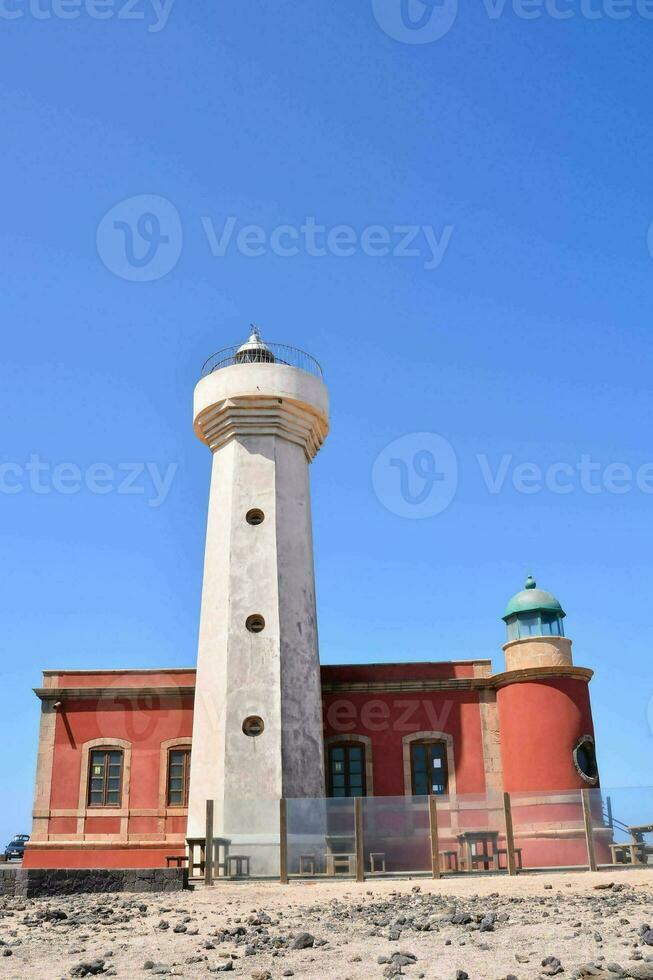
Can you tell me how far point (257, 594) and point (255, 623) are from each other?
71 cm

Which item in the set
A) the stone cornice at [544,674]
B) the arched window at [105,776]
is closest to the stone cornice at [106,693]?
the arched window at [105,776]

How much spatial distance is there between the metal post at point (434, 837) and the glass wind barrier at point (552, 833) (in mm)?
1588

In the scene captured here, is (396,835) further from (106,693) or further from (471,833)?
(106,693)

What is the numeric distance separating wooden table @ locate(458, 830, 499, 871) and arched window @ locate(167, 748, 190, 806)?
910 cm

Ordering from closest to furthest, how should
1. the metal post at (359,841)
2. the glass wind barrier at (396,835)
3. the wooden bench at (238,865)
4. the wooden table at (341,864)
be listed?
1. the metal post at (359,841)
2. the glass wind barrier at (396,835)
3. the wooden table at (341,864)
4. the wooden bench at (238,865)

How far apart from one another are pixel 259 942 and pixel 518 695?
14667mm

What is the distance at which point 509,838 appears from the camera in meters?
19.1

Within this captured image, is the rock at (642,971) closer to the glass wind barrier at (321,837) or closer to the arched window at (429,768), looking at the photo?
the glass wind barrier at (321,837)

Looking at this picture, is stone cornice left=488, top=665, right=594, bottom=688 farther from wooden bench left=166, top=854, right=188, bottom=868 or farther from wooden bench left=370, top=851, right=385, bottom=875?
wooden bench left=166, top=854, right=188, bottom=868

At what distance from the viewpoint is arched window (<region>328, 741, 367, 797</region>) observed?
26000 mm

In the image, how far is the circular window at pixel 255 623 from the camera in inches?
974

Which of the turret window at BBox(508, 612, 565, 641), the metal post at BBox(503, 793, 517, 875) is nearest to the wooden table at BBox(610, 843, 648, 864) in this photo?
the metal post at BBox(503, 793, 517, 875)

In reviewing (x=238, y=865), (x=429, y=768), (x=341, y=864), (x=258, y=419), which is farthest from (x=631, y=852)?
(x=258, y=419)

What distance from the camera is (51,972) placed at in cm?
1084
